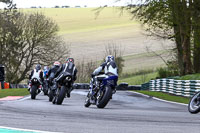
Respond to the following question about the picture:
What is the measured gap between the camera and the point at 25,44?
55281mm

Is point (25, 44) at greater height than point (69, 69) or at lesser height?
lesser

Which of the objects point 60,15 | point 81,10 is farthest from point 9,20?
point 81,10

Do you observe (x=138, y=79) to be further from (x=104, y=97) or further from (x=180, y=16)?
(x=104, y=97)

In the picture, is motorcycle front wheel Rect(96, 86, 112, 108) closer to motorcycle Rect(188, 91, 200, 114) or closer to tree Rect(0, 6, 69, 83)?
motorcycle Rect(188, 91, 200, 114)

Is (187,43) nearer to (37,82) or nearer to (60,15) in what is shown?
(37,82)

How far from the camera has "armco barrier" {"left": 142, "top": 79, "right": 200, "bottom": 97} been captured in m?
21.9

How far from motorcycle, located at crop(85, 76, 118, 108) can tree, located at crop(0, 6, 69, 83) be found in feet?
127

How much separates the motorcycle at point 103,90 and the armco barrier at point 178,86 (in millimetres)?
7868

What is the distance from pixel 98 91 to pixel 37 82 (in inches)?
251

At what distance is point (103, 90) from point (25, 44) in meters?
42.3

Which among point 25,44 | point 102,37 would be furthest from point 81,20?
point 25,44

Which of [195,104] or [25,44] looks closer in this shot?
[195,104]

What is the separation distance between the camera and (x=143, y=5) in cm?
3023

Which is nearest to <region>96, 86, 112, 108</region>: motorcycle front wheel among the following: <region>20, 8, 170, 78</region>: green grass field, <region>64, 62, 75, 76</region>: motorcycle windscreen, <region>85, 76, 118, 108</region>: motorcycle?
<region>85, 76, 118, 108</region>: motorcycle
